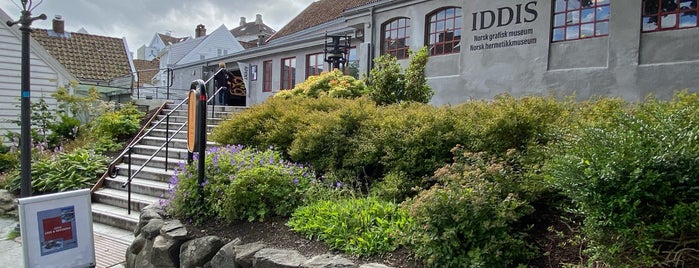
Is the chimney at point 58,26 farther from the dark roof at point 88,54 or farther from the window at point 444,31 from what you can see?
the window at point 444,31

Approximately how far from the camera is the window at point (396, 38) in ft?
43.5

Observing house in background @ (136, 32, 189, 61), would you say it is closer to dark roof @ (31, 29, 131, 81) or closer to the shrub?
dark roof @ (31, 29, 131, 81)

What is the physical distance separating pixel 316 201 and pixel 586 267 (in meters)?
2.61

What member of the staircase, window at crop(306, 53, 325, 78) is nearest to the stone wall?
the staircase

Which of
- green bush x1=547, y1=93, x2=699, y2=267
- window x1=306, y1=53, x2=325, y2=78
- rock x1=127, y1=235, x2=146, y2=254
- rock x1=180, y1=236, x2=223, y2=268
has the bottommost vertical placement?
rock x1=127, y1=235, x2=146, y2=254

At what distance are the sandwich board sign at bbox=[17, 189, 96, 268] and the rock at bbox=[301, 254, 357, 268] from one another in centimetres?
280

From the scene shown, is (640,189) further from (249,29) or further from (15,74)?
(249,29)

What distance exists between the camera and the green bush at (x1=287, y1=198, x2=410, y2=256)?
3.56 m

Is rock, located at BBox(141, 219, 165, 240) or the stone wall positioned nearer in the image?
the stone wall

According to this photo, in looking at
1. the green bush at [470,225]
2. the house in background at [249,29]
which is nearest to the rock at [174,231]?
the green bush at [470,225]

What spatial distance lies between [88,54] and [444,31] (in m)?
14.9

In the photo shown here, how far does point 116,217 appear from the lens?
6.86 metres

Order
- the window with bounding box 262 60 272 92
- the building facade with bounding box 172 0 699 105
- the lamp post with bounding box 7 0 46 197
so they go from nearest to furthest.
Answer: the lamp post with bounding box 7 0 46 197 → the building facade with bounding box 172 0 699 105 → the window with bounding box 262 60 272 92

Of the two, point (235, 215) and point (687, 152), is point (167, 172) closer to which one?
point (235, 215)
